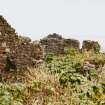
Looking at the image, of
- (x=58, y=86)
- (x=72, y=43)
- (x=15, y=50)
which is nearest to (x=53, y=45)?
(x=72, y=43)

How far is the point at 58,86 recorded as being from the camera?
1263cm

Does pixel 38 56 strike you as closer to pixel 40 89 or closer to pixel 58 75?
pixel 58 75

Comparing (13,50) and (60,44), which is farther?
(60,44)

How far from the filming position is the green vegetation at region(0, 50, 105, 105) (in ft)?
37.6

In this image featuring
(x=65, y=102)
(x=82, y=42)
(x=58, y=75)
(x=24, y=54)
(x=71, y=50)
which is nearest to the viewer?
(x=65, y=102)

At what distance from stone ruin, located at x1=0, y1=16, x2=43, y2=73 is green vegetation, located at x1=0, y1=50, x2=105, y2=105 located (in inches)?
17.0

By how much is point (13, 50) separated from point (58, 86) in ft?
6.47

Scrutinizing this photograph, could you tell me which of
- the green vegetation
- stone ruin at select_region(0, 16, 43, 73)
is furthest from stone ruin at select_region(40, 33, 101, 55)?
the green vegetation

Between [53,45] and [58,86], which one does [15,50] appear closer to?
[58,86]

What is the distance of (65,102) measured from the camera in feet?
37.7

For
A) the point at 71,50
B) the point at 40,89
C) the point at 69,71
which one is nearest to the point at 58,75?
the point at 69,71

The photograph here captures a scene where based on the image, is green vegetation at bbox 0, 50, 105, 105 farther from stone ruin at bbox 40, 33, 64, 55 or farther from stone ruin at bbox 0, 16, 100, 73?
stone ruin at bbox 40, 33, 64, 55

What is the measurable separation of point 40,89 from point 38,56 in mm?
2822

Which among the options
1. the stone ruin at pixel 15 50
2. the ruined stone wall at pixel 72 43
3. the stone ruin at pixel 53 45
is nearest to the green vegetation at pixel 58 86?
the stone ruin at pixel 15 50
